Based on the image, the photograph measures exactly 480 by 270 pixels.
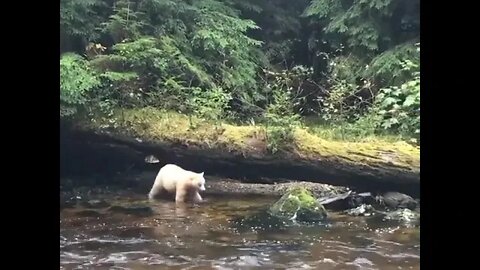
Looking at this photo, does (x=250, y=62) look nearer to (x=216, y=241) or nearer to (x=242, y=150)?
(x=242, y=150)

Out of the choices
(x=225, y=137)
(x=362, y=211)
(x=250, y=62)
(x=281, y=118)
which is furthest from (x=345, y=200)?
(x=250, y=62)

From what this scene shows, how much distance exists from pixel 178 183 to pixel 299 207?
15.1 inches

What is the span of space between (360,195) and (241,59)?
0.58 meters

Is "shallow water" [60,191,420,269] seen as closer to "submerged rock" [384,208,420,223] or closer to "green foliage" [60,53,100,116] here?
"submerged rock" [384,208,420,223]

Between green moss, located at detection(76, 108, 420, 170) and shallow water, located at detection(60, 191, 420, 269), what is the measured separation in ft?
0.61

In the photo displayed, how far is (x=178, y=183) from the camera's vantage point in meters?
1.79

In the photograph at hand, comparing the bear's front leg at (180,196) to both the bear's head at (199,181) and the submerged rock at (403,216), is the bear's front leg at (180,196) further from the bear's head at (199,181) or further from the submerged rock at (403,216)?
the submerged rock at (403,216)

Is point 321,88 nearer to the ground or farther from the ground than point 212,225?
farther from the ground

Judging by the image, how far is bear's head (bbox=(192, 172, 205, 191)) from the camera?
183cm

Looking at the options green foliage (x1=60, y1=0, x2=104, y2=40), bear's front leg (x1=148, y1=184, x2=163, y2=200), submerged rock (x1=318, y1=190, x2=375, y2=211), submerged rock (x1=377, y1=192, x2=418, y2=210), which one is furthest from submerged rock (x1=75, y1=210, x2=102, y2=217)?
submerged rock (x1=377, y1=192, x2=418, y2=210)

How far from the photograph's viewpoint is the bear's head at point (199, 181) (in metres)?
1.83
